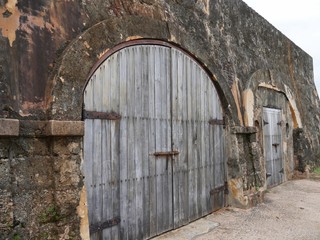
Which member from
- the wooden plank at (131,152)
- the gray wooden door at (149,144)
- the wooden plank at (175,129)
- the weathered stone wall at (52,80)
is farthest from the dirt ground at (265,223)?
the weathered stone wall at (52,80)

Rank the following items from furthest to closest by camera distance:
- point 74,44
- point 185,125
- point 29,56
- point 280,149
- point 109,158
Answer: point 280,149 < point 185,125 < point 109,158 < point 74,44 < point 29,56

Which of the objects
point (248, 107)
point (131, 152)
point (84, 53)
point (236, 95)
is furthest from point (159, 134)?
point (248, 107)

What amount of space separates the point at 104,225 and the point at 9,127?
1.55m

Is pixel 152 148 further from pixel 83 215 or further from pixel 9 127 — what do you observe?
pixel 9 127

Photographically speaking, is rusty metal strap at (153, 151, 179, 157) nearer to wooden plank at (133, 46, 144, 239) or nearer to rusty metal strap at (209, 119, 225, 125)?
wooden plank at (133, 46, 144, 239)

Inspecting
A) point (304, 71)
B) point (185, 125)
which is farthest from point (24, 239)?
point (304, 71)

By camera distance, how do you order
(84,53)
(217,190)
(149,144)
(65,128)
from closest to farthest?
(65,128) < (84,53) < (149,144) < (217,190)

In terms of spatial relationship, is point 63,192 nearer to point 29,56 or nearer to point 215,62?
point 29,56

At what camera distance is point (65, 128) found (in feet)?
10.2

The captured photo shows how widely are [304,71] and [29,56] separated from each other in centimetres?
1059

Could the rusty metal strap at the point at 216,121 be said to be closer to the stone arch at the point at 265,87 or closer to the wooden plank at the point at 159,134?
the stone arch at the point at 265,87

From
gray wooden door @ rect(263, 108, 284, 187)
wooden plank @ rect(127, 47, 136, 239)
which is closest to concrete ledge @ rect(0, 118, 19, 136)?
wooden plank @ rect(127, 47, 136, 239)

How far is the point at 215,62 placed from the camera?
5.84 meters

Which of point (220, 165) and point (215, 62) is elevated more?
point (215, 62)
